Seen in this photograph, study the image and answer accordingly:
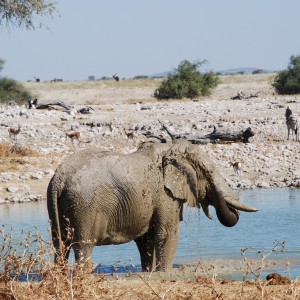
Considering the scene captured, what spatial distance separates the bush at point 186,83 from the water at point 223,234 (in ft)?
78.7

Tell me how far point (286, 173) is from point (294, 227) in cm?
747

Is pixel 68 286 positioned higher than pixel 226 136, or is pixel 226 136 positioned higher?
pixel 68 286

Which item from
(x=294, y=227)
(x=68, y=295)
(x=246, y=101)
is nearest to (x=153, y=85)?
(x=246, y=101)

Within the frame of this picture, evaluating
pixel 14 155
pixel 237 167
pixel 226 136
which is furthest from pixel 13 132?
pixel 237 167

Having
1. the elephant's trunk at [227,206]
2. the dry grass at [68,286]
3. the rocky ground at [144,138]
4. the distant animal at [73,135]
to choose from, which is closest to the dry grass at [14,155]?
the rocky ground at [144,138]

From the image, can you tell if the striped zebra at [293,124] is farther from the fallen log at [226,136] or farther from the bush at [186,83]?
the bush at [186,83]

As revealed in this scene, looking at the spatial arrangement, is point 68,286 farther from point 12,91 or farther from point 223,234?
point 12,91

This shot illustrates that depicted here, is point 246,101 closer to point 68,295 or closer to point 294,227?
point 294,227

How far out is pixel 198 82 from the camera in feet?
147

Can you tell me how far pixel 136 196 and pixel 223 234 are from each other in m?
4.52

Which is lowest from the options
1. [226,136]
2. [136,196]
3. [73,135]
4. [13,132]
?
[226,136]

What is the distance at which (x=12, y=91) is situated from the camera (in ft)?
161

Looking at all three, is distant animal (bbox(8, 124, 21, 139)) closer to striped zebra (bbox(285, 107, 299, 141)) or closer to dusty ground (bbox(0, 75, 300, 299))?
dusty ground (bbox(0, 75, 300, 299))

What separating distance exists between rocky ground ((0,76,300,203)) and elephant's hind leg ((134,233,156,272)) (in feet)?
30.7
